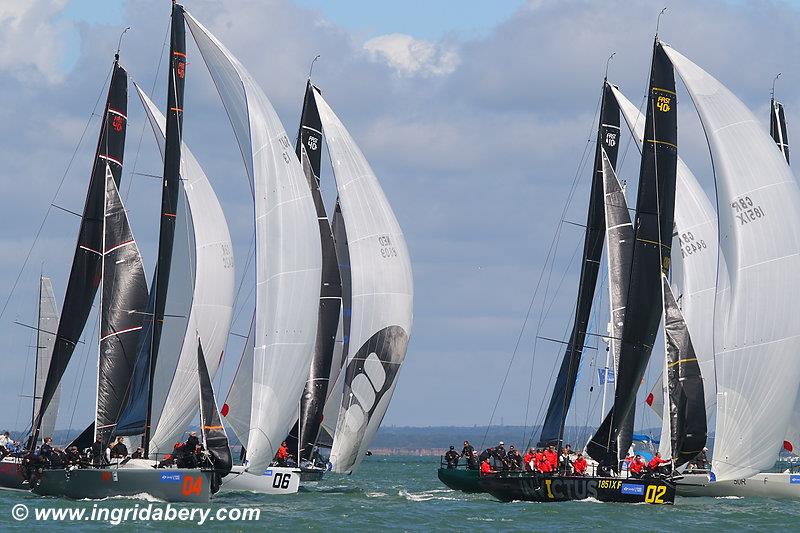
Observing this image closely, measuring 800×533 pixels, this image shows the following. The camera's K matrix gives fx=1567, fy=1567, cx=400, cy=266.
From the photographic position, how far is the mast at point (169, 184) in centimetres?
4081

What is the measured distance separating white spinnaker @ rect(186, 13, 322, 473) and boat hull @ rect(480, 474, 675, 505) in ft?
22.0

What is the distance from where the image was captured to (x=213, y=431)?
38969 mm

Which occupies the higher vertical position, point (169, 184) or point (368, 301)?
point (169, 184)

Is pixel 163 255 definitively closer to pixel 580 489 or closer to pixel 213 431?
pixel 213 431

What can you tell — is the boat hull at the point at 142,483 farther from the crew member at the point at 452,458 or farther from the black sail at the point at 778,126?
the black sail at the point at 778,126

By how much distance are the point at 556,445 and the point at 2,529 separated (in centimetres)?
2077

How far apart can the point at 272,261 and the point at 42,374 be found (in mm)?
16842

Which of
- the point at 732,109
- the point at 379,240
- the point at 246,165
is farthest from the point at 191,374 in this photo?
the point at 732,109

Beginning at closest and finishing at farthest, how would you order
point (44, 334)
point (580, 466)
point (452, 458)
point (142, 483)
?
point (142, 483), point (580, 466), point (452, 458), point (44, 334)

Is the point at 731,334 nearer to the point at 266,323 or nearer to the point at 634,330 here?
the point at 634,330

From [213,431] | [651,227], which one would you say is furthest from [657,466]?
[213,431]

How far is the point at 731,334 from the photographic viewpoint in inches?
1556

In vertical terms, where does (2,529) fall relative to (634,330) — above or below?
below

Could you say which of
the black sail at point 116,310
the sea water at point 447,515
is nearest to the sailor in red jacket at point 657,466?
the sea water at point 447,515
